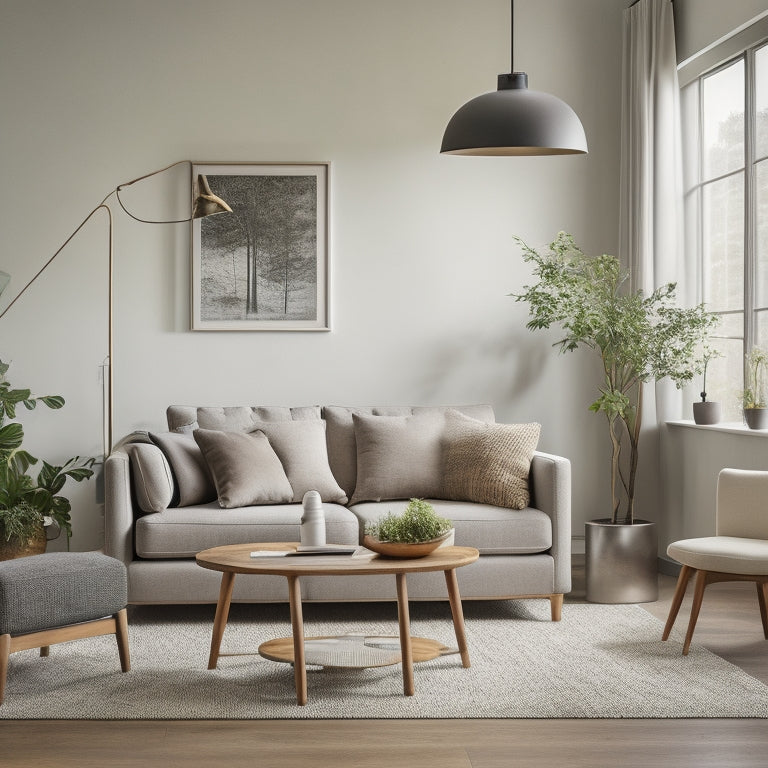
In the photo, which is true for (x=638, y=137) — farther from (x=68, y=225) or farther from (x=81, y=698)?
(x=81, y=698)

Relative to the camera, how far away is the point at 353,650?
3.62m

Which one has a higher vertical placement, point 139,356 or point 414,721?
point 139,356

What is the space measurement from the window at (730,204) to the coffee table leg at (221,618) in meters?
2.86

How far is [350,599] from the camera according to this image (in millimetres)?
4348

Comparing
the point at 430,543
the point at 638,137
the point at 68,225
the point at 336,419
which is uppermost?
the point at 638,137

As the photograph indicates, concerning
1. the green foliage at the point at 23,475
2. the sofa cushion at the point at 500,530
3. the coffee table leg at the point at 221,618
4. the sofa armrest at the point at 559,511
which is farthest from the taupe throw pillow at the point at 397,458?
the green foliage at the point at 23,475

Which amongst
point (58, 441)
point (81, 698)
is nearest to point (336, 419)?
point (58, 441)

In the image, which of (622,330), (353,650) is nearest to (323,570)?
(353,650)

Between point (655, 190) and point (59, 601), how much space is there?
3712mm

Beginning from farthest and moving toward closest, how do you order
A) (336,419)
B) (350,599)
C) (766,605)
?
(336,419) < (350,599) < (766,605)

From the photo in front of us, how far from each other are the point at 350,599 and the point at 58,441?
2.12 metres

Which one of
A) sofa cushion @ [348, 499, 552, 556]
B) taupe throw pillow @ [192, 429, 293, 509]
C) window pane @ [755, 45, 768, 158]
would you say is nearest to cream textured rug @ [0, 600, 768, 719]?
sofa cushion @ [348, 499, 552, 556]

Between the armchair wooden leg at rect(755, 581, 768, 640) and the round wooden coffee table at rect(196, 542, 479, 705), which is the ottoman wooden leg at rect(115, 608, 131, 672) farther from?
the armchair wooden leg at rect(755, 581, 768, 640)

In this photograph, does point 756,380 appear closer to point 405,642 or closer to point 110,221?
point 405,642
